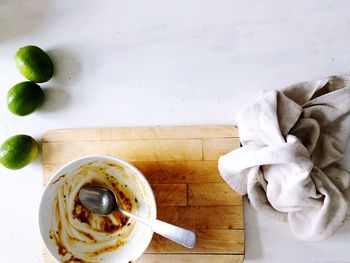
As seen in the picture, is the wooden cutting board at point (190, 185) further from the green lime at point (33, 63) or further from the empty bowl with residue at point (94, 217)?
the green lime at point (33, 63)

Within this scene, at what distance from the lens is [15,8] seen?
0.92 meters

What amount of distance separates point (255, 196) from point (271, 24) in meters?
0.35

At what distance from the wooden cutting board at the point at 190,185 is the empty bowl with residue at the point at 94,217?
0.13 ft

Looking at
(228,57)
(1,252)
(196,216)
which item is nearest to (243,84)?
(228,57)

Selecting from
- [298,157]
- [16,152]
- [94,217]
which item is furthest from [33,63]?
[298,157]

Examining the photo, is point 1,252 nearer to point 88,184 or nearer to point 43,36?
point 88,184

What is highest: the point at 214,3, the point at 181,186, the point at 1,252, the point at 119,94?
the point at 214,3

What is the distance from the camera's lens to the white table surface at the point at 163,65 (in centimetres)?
85

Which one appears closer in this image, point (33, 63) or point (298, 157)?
point (298, 157)

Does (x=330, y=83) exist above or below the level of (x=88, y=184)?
above

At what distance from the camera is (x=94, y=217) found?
2.82ft

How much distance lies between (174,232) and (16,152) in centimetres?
36

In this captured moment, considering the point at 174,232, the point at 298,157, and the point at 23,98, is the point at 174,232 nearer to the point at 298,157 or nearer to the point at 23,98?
the point at 298,157

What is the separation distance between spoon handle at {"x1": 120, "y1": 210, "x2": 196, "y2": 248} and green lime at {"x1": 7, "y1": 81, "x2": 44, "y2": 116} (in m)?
0.33
